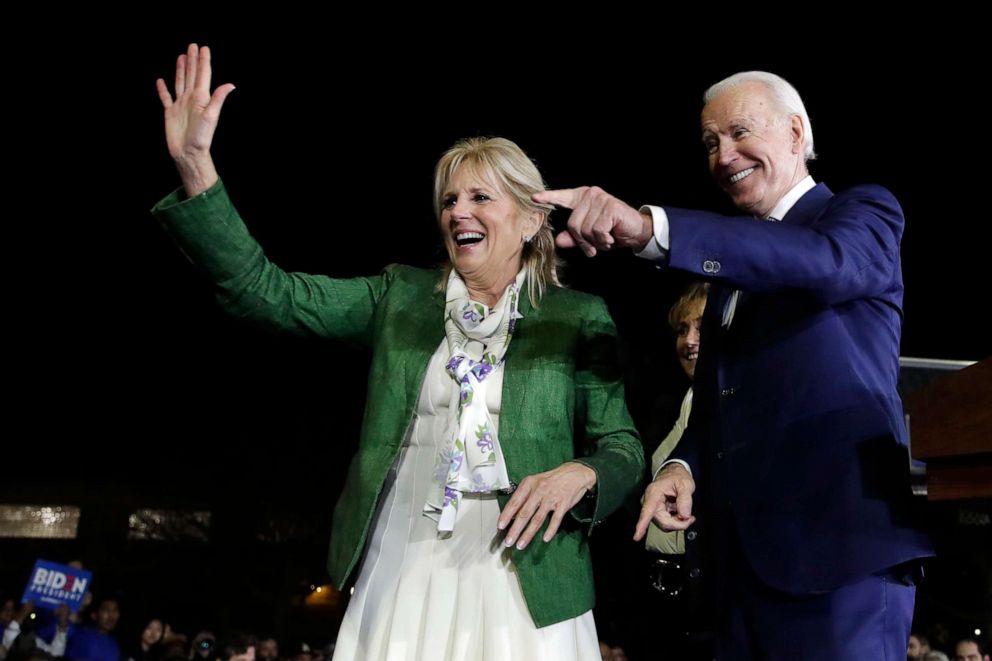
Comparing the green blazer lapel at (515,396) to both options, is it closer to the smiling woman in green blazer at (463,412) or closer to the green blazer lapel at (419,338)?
the smiling woman in green blazer at (463,412)

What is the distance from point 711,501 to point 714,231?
492 millimetres

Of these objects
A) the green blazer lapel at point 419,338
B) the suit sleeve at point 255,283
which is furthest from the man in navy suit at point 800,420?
the suit sleeve at point 255,283

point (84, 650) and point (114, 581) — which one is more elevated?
point (114, 581)

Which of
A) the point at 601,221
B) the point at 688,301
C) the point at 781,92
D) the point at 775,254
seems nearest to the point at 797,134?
the point at 781,92

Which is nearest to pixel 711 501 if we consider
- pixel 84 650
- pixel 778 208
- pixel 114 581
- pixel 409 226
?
pixel 778 208

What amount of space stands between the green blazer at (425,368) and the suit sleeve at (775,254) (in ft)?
1.66

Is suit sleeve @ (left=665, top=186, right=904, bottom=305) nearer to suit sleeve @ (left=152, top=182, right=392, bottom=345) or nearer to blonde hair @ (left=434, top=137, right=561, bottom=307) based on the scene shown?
blonde hair @ (left=434, top=137, right=561, bottom=307)

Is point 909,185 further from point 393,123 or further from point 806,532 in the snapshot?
point 806,532

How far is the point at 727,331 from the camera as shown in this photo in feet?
5.14

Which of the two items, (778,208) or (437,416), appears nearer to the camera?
(778,208)

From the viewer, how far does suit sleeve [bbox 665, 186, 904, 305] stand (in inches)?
49.5

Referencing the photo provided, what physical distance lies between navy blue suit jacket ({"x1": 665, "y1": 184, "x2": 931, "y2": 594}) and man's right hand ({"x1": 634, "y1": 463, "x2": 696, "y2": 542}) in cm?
5

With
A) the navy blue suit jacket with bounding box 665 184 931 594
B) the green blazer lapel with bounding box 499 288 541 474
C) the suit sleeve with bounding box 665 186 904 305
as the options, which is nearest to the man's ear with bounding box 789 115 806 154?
the navy blue suit jacket with bounding box 665 184 931 594

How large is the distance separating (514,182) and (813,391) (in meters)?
0.76
